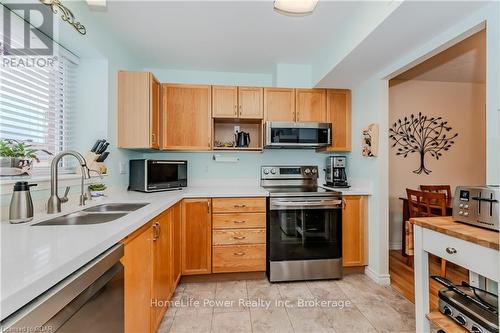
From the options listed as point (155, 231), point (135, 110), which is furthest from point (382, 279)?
point (135, 110)

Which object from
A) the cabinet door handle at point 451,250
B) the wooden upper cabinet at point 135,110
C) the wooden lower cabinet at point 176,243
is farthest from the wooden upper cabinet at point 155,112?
the cabinet door handle at point 451,250

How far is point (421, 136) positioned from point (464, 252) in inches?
111

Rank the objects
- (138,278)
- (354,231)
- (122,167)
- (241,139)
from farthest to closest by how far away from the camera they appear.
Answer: (241,139)
(354,231)
(122,167)
(138,278)

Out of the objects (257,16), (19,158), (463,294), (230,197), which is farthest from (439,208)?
(19,158)

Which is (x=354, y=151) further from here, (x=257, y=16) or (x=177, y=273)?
(x=177, y=273)

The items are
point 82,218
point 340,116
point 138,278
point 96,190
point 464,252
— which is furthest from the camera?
point 340,116

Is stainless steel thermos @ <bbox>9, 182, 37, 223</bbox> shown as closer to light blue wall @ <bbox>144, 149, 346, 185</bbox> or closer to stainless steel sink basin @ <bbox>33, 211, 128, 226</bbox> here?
stainless steel sink basin @ <bbox>33, 211, 128, 226</bbox>

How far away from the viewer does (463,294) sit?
1.26 meters

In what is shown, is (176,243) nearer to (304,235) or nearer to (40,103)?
(304,235)

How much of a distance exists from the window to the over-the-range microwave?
1.88 metres

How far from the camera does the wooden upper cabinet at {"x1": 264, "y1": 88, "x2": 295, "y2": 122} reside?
2850 millimetres

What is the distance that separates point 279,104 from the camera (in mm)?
2867

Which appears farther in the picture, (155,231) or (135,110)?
(135,110)

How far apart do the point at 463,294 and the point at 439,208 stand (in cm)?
160
